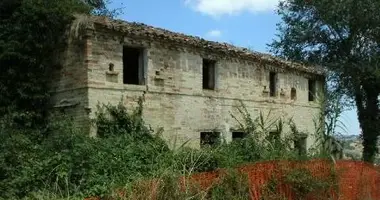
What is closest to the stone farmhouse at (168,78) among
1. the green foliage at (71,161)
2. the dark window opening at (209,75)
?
the dark window opening at (209,75)

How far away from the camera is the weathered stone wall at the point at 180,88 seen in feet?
46.1

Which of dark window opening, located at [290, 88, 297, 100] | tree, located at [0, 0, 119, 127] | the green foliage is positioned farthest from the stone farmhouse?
the green foliage

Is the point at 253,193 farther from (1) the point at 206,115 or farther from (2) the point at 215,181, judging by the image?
(1) the point at 206,115

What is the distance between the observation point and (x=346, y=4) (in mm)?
21188

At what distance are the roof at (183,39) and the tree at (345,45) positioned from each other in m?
1.97

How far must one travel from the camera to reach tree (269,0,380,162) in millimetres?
21422

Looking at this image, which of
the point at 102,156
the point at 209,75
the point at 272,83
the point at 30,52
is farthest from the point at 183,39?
the point at 102,156

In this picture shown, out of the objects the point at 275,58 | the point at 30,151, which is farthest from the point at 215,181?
the point at 275,58

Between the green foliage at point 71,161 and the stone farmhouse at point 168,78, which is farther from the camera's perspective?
the stone farmhouse at point 168,78

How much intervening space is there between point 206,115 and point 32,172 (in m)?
7.48

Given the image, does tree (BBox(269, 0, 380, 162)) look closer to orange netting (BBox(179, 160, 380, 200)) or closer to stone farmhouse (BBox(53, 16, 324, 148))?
stone farmhouse (BBox(53, 16, 324, 148))

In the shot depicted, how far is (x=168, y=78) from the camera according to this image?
15.8 meters

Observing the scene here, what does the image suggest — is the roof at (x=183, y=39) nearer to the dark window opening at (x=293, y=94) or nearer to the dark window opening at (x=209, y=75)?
the dark window opening at (x=209, y=75)

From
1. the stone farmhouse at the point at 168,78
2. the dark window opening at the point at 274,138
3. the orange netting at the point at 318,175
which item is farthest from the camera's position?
the stone farmhouse at the point at 168,78
